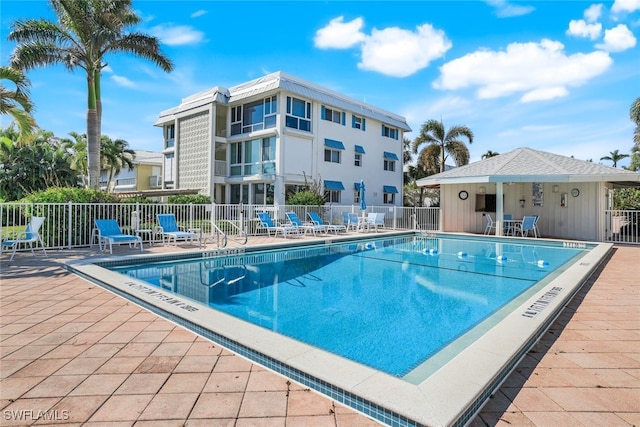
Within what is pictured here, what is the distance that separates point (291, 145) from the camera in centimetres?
2125

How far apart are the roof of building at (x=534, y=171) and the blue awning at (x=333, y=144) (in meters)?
7.05

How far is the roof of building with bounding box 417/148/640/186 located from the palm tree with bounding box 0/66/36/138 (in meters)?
16.8

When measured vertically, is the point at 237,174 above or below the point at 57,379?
above

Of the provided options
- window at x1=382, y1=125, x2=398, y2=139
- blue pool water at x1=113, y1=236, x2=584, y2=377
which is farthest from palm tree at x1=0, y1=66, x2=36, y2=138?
window at x1=382, y1=125, x2=398, y2=139

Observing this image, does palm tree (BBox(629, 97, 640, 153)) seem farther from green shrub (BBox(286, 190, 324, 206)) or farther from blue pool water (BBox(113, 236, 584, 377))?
green shrub (BBox(286, 190, 324, 206))

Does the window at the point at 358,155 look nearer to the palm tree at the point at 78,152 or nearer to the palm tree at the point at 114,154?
the palm tree at the point at 114,154

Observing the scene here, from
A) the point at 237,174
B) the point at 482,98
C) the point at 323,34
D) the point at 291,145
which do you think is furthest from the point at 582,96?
the point at 237,174

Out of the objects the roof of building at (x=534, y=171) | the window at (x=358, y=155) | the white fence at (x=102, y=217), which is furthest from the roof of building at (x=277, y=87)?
the roof of building at (x=534, y=171)

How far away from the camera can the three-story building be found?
69.1 ft

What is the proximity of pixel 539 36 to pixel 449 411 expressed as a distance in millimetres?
15289

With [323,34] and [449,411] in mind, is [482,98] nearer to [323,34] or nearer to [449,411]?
[323,34]

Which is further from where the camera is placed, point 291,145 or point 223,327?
point 291,145

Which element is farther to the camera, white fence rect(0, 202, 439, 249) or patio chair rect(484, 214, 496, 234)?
patio chair rect(484, 214, 496, 234)

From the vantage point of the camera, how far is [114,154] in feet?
93.2
